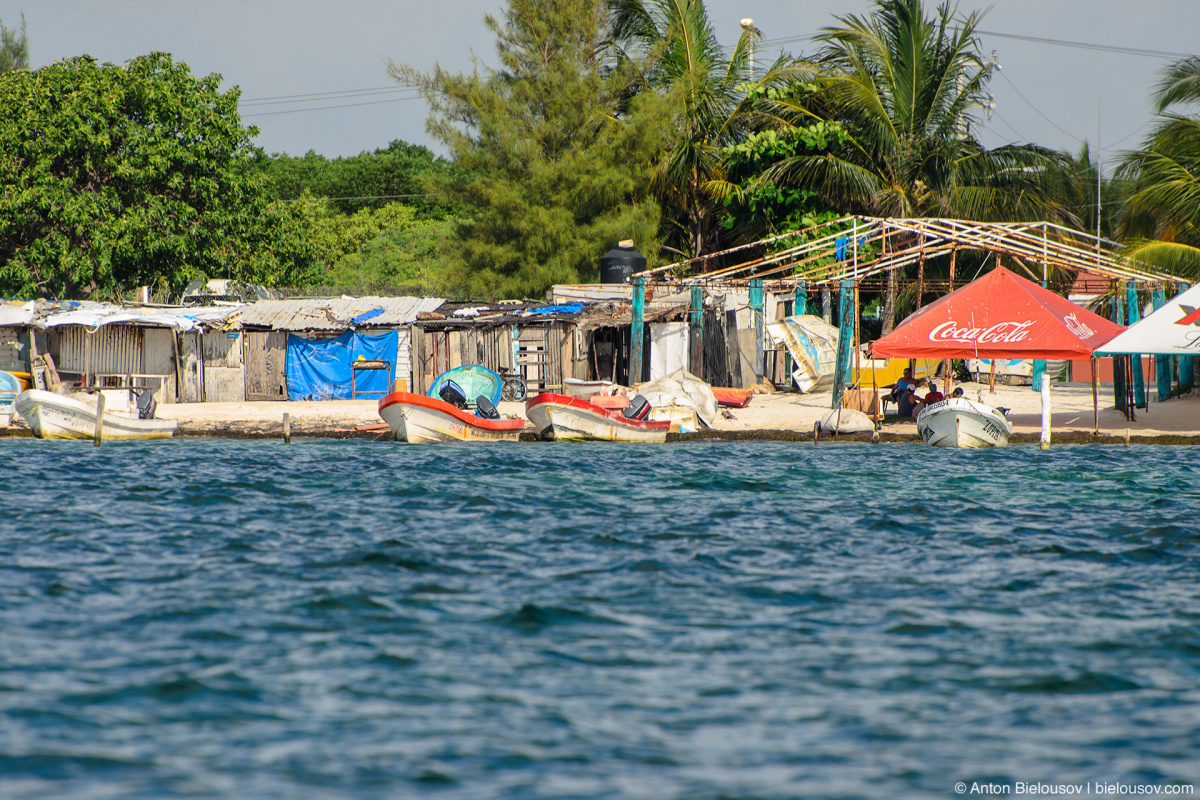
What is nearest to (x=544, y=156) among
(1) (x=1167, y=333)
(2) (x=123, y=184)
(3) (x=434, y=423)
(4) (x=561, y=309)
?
(4) (x=561, y=309)

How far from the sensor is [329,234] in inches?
2279

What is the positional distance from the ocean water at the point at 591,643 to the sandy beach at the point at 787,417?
785 centimetres

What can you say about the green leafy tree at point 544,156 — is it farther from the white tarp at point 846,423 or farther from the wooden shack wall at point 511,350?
the white tarp at point 846,423

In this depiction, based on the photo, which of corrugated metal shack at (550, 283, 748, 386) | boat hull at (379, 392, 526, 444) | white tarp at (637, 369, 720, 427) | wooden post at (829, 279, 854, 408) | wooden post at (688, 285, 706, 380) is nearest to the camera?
boat hull at (379, 392, 526, 444)

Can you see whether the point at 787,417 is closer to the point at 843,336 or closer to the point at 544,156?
the point at 843,336

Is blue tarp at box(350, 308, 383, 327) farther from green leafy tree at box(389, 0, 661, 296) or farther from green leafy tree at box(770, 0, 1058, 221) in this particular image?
green leafy tree at box(770, 0, 1058, 221)

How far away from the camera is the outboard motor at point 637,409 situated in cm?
2573

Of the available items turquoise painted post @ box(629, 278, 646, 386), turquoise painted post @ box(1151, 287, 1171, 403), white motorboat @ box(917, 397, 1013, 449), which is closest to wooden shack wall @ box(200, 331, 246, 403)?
turquoise painted post @ box(629, 278, 646, 386)

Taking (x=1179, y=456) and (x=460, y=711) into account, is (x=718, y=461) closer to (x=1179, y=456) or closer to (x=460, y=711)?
(x=1179, y=456)

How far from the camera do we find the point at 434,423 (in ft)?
82.1

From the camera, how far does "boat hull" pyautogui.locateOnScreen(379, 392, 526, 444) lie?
24.8 meters

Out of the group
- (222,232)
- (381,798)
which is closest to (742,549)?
(381,798)

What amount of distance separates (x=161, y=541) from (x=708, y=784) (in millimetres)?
8889

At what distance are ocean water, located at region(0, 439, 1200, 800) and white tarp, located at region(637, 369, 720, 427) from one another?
29.6ft
